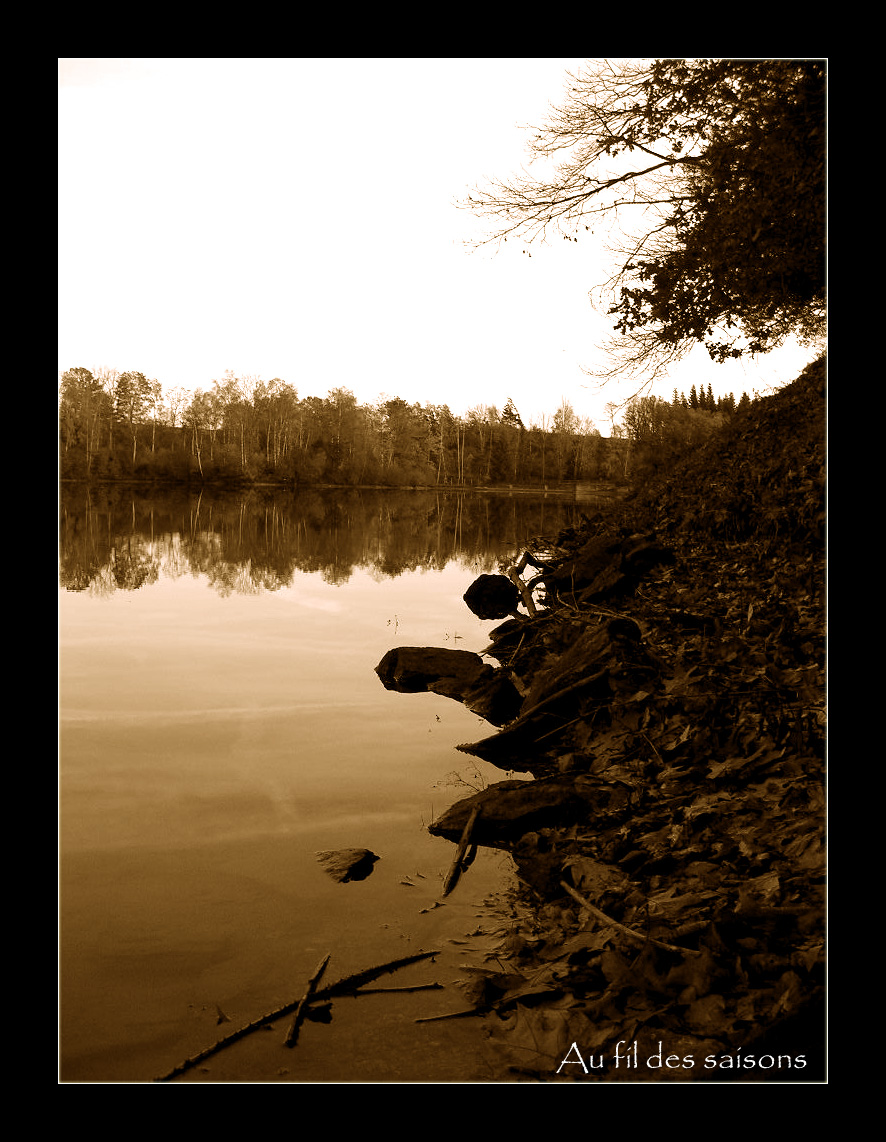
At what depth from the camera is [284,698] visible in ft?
39.8

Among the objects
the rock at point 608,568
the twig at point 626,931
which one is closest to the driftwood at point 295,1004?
the twig at point 626,931

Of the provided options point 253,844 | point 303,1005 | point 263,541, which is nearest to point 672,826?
point 303,1005

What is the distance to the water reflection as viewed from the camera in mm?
27125

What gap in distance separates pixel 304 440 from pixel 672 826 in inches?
4127

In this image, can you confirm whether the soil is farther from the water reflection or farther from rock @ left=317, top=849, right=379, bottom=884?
the water reflection

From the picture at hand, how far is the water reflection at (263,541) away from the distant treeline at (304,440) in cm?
2238

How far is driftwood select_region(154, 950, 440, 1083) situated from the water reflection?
18.7m

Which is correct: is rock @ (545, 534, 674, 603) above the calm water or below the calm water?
above

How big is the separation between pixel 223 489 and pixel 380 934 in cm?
9767

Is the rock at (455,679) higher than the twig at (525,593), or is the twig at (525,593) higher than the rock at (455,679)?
the twig at (525,593)

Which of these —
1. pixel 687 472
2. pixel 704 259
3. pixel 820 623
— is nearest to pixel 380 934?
pixel 820 623

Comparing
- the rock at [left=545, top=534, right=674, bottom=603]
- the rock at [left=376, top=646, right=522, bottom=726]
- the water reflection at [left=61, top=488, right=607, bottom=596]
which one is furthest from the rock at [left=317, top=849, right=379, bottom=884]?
the water reflection at [left=61, top=488, right=607, bottom=596]

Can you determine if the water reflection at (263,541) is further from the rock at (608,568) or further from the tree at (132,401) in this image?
the tree at (132,401)

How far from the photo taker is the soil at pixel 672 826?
417cm
